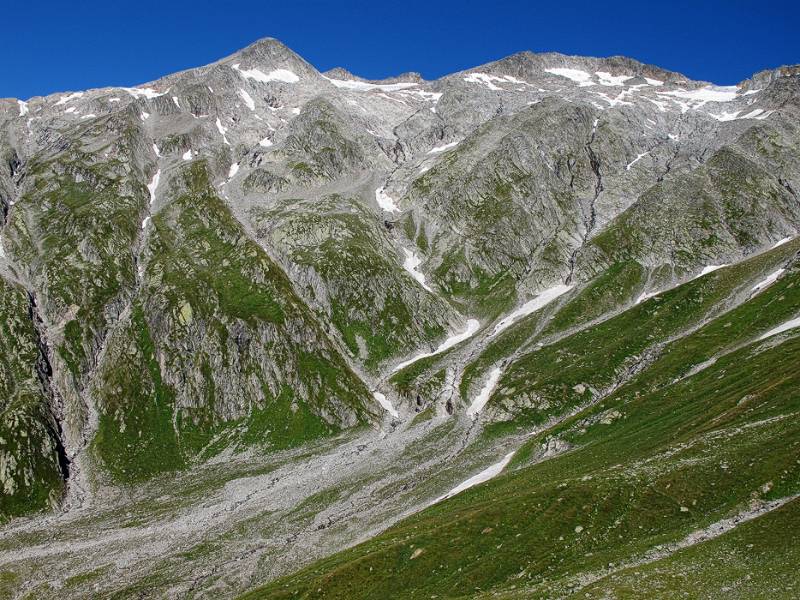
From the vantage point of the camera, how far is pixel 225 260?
15600 centimetres

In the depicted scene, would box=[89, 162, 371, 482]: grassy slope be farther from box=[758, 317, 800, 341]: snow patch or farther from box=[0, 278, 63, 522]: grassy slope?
box=[758, 317, 800, 341]: snow patch

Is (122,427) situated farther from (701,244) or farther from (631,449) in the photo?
(701,244)

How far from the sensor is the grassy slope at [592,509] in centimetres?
4209

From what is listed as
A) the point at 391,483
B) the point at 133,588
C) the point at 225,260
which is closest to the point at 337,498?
the point at 391,483

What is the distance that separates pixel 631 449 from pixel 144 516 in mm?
70905

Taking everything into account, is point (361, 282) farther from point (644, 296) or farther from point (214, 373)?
point (644, 296)

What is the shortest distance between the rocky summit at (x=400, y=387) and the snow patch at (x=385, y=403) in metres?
0.92

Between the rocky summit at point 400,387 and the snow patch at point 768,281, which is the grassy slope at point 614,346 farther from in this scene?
the snow patch at point 768,281

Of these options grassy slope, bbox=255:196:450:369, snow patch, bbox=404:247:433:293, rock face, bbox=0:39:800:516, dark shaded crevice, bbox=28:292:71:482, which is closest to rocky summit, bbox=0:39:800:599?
dark shaded crevice, bbox=28:292:71:482

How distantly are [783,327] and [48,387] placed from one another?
141756mm

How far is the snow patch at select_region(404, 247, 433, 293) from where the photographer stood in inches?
6726

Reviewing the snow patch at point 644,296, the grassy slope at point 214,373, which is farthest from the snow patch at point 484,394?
the snow patch at point 644,296

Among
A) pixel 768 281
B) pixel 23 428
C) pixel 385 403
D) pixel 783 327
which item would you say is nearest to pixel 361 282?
pixel 385 403

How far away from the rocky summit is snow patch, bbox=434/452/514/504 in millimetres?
623
